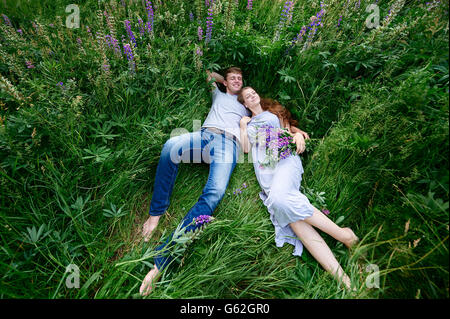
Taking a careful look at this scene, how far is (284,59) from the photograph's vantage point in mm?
2389

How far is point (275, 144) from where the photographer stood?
6.32 feet

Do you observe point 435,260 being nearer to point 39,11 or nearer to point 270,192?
point 270,192

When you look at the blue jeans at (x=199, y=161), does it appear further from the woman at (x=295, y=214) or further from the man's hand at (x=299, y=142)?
the man's hand at (x=299, y=142)

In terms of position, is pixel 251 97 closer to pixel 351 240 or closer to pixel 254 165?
pixel 254 165

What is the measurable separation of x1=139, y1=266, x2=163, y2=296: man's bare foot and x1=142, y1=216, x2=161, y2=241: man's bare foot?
33 centimetres

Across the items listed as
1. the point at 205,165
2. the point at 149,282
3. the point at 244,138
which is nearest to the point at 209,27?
the point at 244,138

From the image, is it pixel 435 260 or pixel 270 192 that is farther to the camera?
pixel 270 192


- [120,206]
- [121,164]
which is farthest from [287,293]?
[121,164]

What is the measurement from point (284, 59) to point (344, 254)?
6.75ft

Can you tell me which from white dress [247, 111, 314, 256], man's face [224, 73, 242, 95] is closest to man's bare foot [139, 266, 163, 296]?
white dress [247, 111, 314, 256]

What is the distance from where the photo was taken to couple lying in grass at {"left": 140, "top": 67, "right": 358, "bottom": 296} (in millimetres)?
1631

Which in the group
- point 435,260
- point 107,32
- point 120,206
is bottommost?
point 120,206

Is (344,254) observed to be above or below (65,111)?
below
